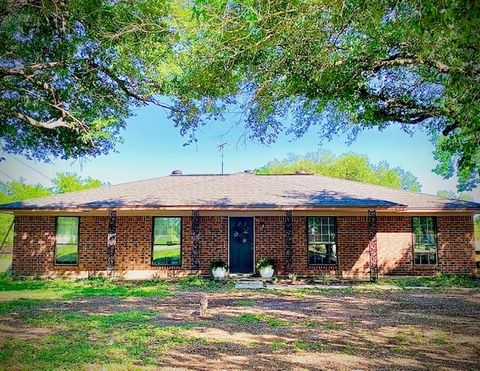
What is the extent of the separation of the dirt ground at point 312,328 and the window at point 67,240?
5387 millimetres

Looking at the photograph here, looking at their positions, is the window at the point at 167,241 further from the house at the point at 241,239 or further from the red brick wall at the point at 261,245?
the red brick wall at the point at 261,245

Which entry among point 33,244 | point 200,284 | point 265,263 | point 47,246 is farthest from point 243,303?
point 33,244

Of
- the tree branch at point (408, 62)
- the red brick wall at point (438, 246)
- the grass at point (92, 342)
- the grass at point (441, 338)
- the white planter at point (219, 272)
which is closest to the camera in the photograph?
the grass at point (92, 342)

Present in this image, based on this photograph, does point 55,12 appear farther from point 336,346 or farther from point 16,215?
Answer: point 16,215

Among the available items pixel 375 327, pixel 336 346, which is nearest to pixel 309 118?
pixel 375 327

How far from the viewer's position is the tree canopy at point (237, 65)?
645 centimetres

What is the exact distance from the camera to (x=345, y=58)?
25.8 feet

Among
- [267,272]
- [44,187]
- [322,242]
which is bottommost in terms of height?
[267,272]

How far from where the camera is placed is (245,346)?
21.5 ft

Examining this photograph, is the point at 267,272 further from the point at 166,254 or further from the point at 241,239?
the point at 166,254

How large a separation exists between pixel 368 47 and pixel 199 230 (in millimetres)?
10477

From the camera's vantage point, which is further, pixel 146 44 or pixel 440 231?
pixel 440 231

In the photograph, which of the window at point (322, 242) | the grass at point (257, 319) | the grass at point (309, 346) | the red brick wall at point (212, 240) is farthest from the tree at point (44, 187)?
the grass at point (309, 346)

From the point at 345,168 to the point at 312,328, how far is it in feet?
149
